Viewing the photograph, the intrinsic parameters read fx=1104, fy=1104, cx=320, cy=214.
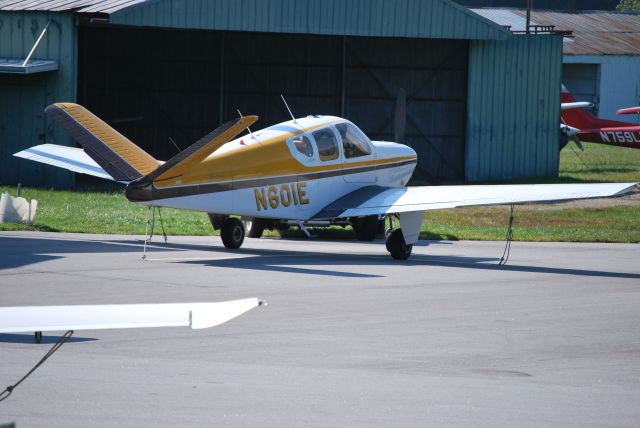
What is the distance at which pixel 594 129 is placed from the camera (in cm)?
4662

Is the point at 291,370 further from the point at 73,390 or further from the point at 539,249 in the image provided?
the point at 539,249

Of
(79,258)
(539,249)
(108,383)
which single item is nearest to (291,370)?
(108,383)

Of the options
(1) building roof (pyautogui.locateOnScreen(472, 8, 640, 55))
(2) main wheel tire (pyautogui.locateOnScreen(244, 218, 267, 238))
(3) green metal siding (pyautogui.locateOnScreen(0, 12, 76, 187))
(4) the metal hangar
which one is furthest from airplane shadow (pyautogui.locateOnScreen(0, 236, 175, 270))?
(1) building roof (pyautogui.locateOnScreen(472, 8, 640, 55))

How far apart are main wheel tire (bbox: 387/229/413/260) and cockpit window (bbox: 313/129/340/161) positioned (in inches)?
68.5

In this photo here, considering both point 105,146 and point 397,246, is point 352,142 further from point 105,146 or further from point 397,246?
point 105,146

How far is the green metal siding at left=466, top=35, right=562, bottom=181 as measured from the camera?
35500mm

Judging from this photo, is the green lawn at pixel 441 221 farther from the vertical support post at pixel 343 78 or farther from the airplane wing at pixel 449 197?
the vertical support post at pixel 343 78

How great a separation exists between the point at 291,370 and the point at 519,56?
28.2 m

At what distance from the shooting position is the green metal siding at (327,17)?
3064 centimetres

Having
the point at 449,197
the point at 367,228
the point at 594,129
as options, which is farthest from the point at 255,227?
the point at 594,129

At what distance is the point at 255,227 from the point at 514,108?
18103 mm

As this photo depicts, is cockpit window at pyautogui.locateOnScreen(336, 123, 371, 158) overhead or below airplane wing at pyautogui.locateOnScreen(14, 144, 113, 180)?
overhead

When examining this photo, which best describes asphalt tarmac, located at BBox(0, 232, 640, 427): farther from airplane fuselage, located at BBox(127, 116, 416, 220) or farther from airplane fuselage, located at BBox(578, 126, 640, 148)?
airplane fuselage, located at BBox(578, 126, 640, 148)

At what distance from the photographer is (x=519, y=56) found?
36.0m
